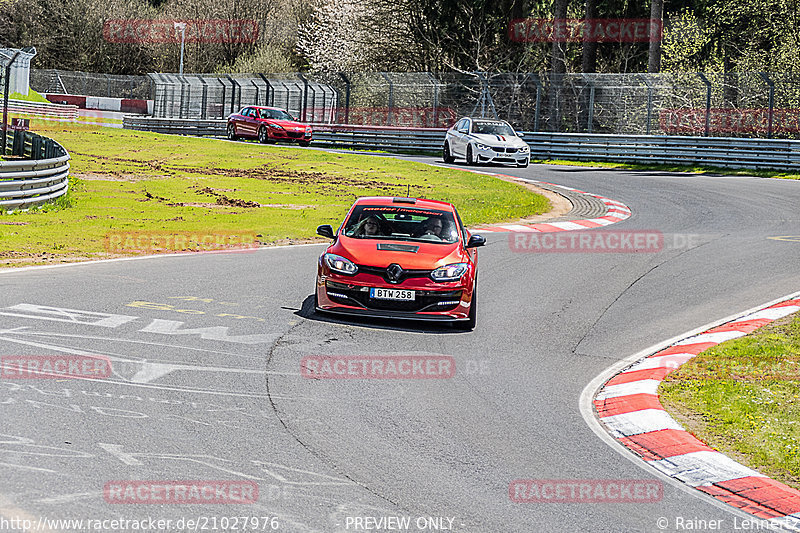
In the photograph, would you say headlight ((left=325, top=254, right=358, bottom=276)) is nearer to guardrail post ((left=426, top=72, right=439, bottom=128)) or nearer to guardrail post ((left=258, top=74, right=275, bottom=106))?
guardrail post ((left=426, top=72, right=439, bottom=128))

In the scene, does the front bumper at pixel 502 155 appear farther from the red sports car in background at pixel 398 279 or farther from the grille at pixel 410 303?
the grille at pixel 410 303

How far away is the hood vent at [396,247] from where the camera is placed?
1174 cm

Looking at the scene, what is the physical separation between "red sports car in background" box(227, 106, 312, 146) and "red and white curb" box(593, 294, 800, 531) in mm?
33942

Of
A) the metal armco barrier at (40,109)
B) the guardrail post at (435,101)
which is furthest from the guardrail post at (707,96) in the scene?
the metal armco barrier at (40,109)

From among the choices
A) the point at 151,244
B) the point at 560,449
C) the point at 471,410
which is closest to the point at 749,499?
the point at 560,449

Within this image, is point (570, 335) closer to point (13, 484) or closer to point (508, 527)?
point (508, 527)

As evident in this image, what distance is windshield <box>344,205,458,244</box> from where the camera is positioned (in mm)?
12328

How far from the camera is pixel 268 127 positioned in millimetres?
43938

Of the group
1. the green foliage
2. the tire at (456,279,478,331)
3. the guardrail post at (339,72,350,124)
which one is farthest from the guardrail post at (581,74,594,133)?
the tire at (456,279,478,331)

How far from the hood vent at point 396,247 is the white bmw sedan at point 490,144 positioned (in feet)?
71.8

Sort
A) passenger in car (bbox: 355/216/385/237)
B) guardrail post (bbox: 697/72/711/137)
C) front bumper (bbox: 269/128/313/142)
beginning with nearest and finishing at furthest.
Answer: passenger in car (bbox: 355/216/385/237), guardrail post (bbox: 697/72/711/137), front bumper (bbox: 269/128/313/142)

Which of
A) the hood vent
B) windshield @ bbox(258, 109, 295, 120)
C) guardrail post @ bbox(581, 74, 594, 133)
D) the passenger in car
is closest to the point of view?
the hood vent

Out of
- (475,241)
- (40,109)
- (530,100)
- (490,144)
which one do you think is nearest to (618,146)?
(530,100)

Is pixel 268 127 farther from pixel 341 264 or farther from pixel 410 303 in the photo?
pixel 410 303
